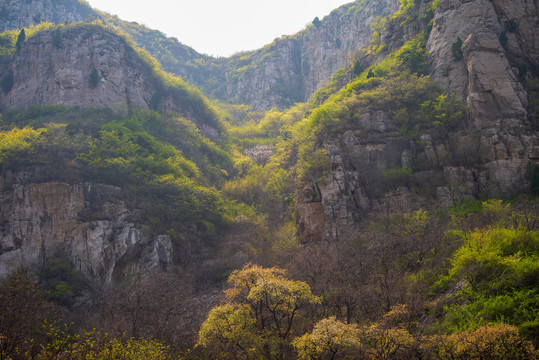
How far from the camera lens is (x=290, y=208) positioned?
37.5 m

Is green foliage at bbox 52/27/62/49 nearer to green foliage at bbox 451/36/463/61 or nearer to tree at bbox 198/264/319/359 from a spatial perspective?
tree at bbox 198/264/319/359

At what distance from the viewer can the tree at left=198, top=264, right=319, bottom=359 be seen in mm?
16500

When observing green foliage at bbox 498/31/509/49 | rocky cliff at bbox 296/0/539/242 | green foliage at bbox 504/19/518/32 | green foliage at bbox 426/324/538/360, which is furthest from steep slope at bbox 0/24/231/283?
green foliage at bbox 504/19/518/32

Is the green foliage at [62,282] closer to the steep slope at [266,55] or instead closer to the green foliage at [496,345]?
the green foliage at [496,345]

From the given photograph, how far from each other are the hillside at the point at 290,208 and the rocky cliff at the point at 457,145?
168 mm

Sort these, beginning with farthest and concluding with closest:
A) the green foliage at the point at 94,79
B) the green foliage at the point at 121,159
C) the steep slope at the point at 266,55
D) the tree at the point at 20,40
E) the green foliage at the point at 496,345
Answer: the steep slope at the point at 266,55, the tree at the point at 20,40, the green foliage at the point at 94,79, the green foliage at the point at 121,159, the green foliage at the point at 496,345

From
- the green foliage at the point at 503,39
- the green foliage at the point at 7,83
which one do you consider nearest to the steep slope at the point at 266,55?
the green foliage at the point at 7,83

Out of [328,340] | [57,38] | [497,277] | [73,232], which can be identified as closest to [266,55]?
[57,38]

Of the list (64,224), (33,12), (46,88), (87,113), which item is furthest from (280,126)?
(33,12)

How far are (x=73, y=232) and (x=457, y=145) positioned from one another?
3612cm

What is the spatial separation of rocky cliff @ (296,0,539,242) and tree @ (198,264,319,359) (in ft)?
46.1

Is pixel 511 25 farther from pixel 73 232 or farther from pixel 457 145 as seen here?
pixel 73 232

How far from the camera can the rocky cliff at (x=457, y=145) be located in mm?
30203

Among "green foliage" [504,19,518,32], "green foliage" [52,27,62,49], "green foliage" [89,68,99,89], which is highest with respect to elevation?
"green foliage" [52,27,62,49]
